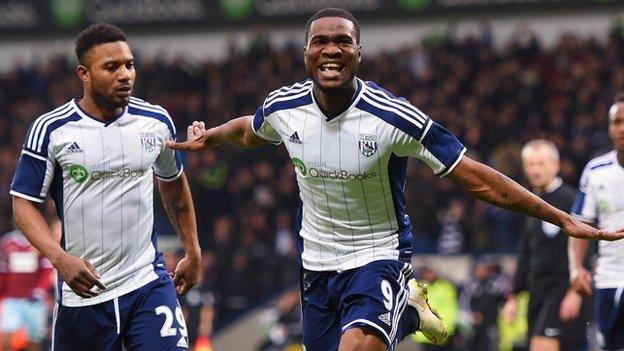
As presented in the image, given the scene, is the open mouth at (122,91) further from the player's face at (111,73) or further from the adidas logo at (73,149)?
the adidas logo at (73,149)

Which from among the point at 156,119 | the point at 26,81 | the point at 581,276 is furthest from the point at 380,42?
the point at 156,119

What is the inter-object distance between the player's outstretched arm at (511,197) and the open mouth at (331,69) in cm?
70

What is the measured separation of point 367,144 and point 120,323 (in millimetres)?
1554

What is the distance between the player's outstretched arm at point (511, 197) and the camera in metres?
5.81

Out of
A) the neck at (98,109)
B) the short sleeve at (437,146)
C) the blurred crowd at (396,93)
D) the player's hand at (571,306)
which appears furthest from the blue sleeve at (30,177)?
the blurred crowd at (396,93)

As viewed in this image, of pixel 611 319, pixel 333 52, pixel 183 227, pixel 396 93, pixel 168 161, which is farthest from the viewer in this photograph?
pixel 396 93

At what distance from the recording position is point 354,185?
6.00 meters

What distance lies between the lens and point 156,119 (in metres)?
6.50

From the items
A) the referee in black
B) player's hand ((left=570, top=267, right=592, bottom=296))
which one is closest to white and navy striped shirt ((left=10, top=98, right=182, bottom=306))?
player's hand ((left=570, top=267, right=592, bottom=296))

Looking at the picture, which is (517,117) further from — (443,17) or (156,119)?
(156,119)

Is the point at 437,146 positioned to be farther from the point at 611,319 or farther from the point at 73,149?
the point at 611,319

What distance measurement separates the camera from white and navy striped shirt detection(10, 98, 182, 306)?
6.21 metres

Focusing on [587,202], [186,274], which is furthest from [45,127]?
[587,202]

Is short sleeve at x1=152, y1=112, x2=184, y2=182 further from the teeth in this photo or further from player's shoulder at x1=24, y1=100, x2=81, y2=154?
the teeth
